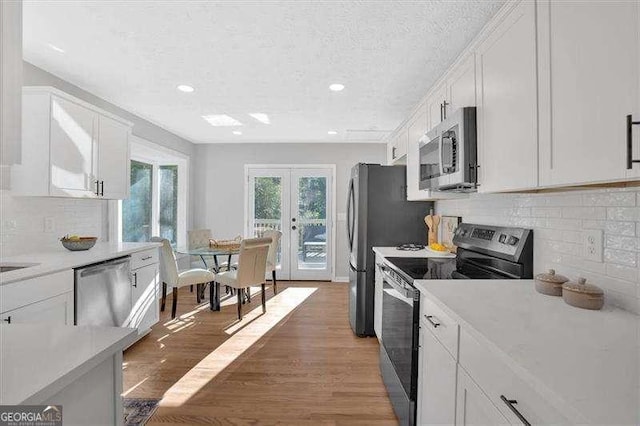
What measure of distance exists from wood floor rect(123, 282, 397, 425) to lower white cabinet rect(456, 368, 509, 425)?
965 millimetres

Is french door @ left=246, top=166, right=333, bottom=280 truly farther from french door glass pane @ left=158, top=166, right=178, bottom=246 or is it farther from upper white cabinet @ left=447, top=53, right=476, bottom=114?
upper white cabinet @ left=447, top=53, right=476, bottom=114

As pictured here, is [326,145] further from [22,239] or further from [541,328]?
[541,328]

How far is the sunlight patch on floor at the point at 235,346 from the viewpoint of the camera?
220 centimetres

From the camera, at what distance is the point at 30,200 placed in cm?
250

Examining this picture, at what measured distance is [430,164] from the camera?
2.29 m

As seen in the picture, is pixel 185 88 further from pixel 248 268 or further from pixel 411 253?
pixel 411 253

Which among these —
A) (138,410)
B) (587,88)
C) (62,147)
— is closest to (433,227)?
(587,88)

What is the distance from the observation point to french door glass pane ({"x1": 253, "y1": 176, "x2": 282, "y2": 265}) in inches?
219

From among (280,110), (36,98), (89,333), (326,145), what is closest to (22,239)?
(36,98)

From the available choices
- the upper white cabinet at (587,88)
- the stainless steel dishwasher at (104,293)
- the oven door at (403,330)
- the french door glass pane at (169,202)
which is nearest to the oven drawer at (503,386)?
the oven door at (403,330)

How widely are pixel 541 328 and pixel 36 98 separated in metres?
3.19

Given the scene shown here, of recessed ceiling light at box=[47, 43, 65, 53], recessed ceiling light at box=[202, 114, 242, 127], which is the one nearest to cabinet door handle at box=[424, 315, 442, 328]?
recessed ceiling light at box=[47, 43, 65, 53]

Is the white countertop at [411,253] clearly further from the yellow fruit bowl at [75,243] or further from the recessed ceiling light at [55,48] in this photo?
the recessed ceiling light at [55,48]

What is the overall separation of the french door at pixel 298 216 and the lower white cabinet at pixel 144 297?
98.0 inches
